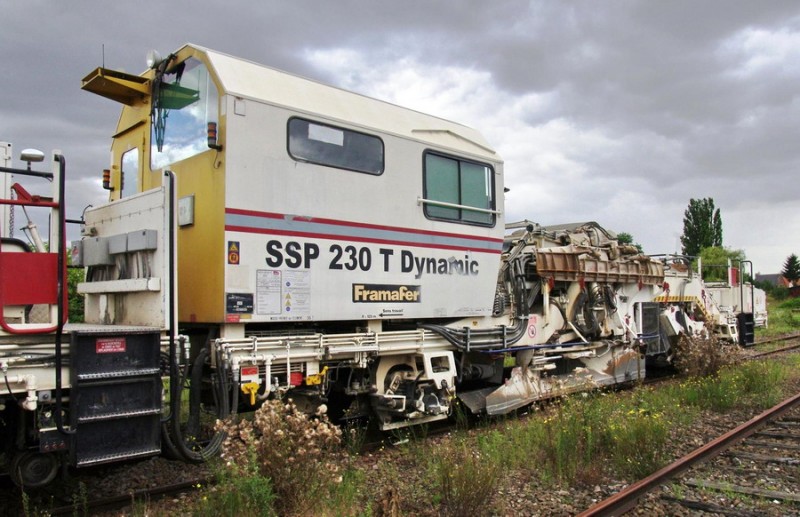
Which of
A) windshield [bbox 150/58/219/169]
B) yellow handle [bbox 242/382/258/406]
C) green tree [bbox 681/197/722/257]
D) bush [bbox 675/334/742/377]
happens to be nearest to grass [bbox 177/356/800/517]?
yellow handle [bbox 242/382/258/406]

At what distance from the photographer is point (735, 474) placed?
6168 mm

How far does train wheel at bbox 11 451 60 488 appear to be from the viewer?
4406 millimetres

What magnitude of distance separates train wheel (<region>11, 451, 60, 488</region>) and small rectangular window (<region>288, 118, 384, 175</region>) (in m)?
3.38

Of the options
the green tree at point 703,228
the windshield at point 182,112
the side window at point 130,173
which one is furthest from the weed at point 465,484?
the green tree at point 703,228

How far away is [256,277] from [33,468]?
2.32 meters

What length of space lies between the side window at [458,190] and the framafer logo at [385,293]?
37.6 inches

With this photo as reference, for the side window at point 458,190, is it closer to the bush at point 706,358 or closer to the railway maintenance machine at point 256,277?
the railway maintenance machine at point 256,277

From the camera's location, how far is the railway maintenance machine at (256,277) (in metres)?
4.54

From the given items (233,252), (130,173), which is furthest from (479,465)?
(130,173)

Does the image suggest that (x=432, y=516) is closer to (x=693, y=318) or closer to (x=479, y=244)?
(x=479, y=244)

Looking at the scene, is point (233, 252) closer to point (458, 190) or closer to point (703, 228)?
point (458, 190)

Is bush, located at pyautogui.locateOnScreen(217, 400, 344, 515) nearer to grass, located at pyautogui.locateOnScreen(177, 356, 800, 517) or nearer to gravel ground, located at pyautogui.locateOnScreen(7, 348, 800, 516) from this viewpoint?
grass, located at pyautogui.locateOnScreen(177, 356, 800, 517)

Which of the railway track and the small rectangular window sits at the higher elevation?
the small rectangular window

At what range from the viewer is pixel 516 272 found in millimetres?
9000
